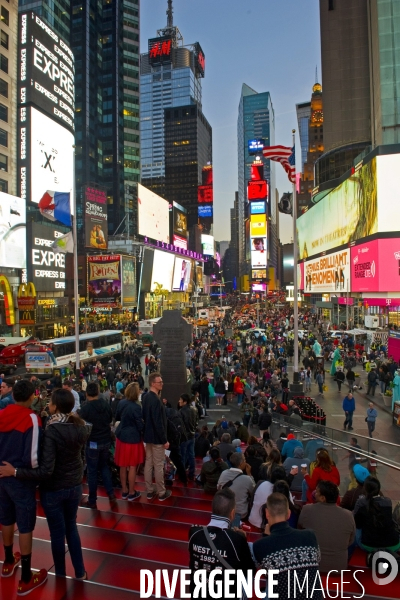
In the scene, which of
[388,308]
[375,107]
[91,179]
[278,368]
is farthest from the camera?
[91,179]

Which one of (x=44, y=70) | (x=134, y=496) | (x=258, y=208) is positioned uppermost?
(x=44, y=70)

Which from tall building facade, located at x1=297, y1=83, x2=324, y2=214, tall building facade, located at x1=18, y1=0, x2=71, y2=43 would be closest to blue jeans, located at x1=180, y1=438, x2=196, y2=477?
tall building facade, located at x1=18, y1=0, x2=71, y2=43

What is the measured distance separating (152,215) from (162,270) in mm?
11804

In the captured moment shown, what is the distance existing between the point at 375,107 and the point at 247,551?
63.3 meters

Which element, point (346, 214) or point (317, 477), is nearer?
point (317, 477)

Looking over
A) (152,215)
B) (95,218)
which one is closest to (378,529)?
(95,218)

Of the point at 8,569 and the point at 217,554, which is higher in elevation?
the point at 217,554

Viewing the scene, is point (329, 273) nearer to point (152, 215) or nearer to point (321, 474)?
point (152, 215)

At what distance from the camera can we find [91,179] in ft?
368

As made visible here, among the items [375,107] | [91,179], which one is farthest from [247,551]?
[91,179]

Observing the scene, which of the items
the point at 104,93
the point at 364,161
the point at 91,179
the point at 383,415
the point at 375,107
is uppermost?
the point at 104,93

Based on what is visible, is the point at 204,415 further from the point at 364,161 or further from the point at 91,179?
the point at 91,179

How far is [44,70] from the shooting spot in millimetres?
49156

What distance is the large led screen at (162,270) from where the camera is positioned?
276ft
